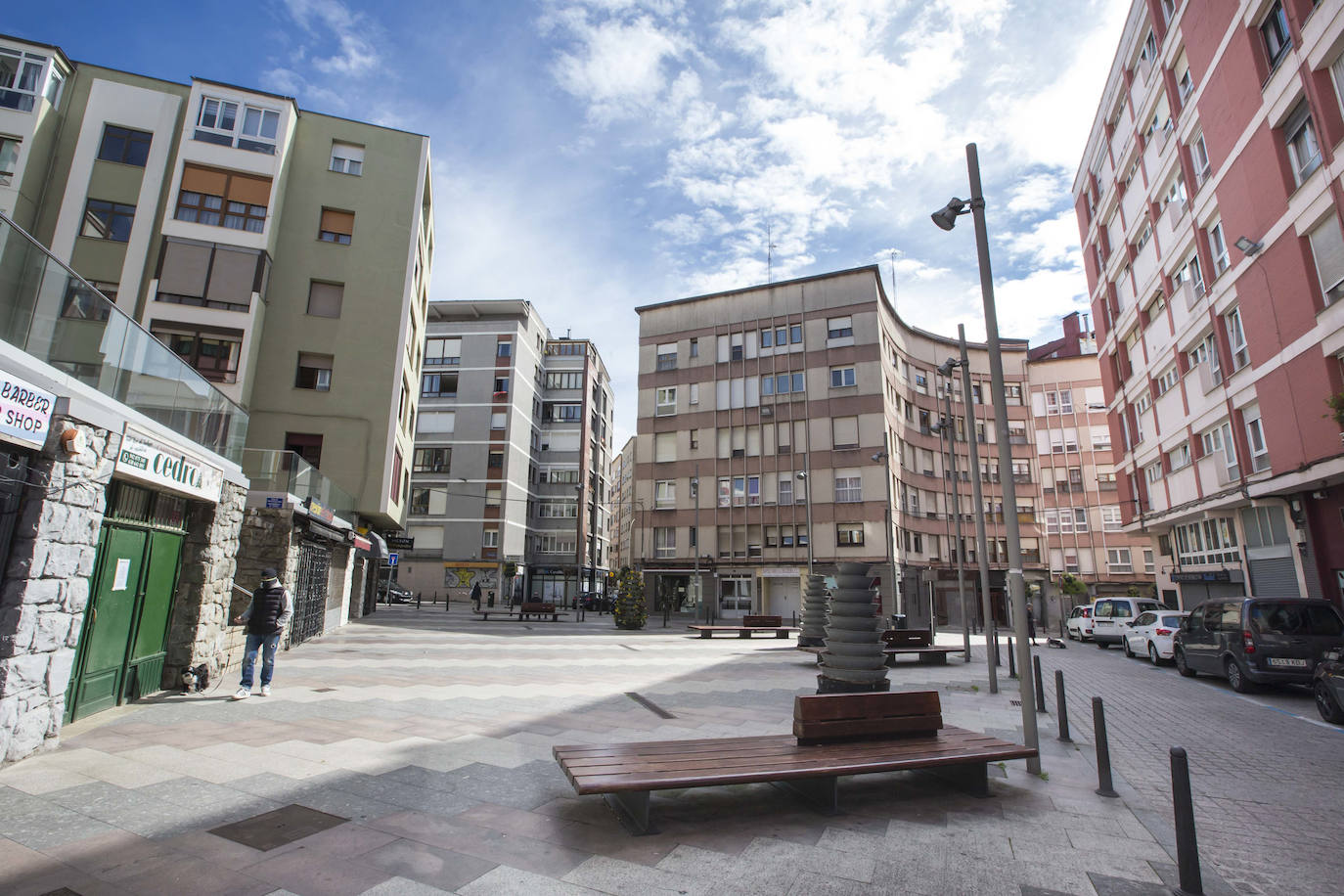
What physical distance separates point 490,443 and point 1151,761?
48900 mm

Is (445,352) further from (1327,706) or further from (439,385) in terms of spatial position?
(1327,706)

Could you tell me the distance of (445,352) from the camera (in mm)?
54312

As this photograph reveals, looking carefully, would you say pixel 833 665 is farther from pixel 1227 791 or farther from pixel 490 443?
pixel 490 443

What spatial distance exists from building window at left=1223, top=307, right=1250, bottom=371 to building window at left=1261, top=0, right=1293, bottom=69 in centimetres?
620

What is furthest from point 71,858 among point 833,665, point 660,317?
point 660,317

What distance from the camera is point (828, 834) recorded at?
4496 millimetres

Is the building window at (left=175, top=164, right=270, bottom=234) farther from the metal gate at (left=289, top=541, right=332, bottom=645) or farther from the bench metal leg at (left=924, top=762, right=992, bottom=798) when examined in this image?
the bench metal leg at (left=924, top=762, right=992, bottom=798)

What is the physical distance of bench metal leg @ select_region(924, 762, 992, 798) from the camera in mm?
5391

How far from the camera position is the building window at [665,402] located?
4231 centimetres

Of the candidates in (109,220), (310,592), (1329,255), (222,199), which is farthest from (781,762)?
(109,220)

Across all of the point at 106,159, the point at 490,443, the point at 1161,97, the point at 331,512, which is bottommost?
the point at 331,512

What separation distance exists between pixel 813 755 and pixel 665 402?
37945 millimetres

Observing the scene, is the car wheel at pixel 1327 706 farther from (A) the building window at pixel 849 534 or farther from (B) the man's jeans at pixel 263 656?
(A) the building window at pixel 849 534

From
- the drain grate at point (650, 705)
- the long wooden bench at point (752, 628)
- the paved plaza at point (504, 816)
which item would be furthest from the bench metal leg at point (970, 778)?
the long wooden bench at point (752, 628)
